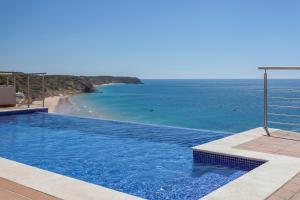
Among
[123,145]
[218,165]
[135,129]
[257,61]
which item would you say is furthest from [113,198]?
[257,61]

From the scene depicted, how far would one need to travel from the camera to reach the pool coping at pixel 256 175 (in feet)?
10.1

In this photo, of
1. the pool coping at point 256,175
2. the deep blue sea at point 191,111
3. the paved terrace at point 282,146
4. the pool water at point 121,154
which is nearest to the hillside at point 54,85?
the deep blue sea at point 191,111

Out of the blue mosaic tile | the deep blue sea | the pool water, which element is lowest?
the deep blue sea

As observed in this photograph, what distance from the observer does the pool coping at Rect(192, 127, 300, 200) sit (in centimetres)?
309

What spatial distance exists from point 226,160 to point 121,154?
1.90 m

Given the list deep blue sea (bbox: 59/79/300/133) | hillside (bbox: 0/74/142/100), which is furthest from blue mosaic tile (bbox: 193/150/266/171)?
hillside (bbox: 0/74/142/100)

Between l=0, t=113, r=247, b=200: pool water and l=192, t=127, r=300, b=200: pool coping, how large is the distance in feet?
0.93

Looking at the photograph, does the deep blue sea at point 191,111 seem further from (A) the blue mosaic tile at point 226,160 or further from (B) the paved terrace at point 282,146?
(A) the blue mosaic tile at point 226,160

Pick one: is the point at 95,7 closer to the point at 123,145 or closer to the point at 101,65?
the point at 123,145

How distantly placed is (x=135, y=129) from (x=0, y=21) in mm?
21049

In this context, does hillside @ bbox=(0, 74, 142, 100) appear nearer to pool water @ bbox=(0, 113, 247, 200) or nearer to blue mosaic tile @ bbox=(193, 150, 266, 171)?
pool water @ bbox=(0, 113, 247, 200)

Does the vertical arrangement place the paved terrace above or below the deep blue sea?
above

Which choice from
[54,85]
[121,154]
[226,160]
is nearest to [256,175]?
[226,160]

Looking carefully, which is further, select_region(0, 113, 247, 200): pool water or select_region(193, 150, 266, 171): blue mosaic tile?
select_region(193, 150, 266, 171): blue mosaic tile
